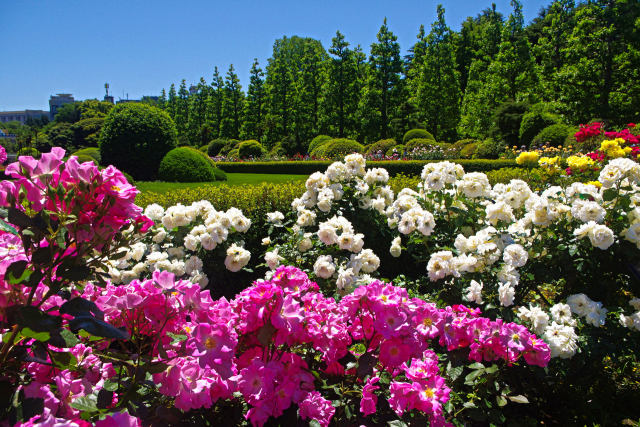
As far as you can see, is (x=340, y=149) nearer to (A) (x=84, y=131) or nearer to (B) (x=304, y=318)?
(B) (x=304, y=318)

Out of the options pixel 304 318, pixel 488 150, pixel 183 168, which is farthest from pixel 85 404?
pixel 488 150

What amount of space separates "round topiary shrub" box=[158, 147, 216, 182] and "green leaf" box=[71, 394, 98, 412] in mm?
9742

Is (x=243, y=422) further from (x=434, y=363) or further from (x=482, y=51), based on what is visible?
(x=482, y=51)

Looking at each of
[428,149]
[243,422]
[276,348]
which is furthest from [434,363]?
[428,149]

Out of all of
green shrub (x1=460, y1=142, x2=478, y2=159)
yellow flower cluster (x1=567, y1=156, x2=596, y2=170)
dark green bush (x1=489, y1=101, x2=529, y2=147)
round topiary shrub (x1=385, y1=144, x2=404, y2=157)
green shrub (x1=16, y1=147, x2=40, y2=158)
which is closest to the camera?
yellow flower cluster (x1=567, y1=156, x2=596, y2=170)

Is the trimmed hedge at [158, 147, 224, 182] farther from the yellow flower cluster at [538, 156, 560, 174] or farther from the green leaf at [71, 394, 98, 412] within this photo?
the green leaf at [71, 394, 98, 412]

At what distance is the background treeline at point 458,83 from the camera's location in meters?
19.2

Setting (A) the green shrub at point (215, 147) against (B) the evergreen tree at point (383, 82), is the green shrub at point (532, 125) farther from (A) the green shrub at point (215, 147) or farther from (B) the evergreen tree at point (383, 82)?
(A) the green shrub at point (215, 147)

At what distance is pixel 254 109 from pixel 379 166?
22237 mm

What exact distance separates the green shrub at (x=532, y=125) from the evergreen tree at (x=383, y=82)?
9.32m

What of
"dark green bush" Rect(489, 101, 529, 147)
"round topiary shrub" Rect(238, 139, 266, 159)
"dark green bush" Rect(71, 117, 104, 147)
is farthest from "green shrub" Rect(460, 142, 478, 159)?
"dark green bush" Rect(71, 117, 104, 147)

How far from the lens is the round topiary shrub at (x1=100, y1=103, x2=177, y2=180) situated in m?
10.8

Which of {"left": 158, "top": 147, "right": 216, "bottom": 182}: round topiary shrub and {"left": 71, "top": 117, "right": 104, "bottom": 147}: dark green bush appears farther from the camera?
{"left": 71, "top": 117, "right": 104, "bottom": 147}: dark green bush

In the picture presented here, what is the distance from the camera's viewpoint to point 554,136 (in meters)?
16.1
